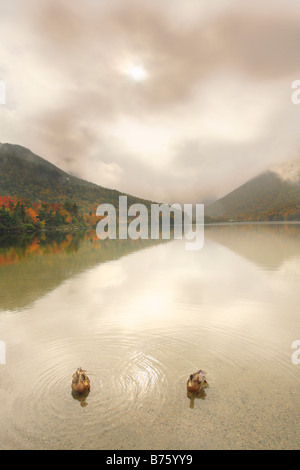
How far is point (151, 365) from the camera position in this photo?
8102 mm

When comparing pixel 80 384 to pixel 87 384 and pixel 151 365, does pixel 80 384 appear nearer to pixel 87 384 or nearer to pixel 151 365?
pixel 87 384

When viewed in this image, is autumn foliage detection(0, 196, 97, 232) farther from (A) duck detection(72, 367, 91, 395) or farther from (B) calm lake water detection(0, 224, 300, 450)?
(A) duck detection(72, 367, 91, 395)

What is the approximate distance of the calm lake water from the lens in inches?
218

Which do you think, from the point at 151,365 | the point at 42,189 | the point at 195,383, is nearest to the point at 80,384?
the point at 151,365

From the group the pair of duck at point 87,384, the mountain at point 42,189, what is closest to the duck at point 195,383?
the pair of duck at point 87,384

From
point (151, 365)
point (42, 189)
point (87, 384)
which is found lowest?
point (151, 365)

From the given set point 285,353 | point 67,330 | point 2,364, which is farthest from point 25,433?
point 285,353

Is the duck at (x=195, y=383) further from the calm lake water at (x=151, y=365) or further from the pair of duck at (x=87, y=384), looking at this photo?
the calm lake water at (x=151, y=365)

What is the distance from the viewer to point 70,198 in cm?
17500

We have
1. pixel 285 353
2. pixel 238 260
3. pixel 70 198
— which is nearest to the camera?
pixel 285 353

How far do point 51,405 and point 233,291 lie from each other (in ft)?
41.7

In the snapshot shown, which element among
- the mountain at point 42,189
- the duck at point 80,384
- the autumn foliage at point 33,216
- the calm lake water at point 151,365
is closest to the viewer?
the calm lake water at point 151,365

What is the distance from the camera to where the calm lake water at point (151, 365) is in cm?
554
